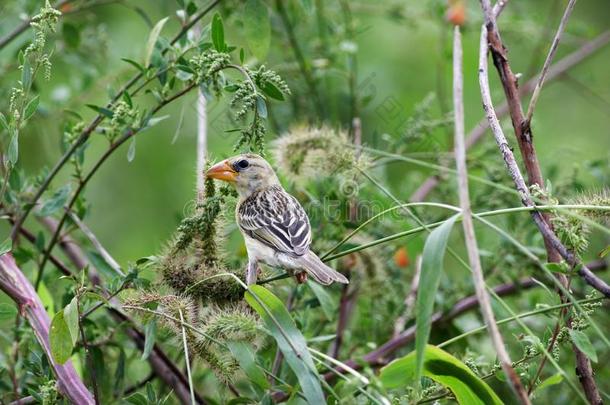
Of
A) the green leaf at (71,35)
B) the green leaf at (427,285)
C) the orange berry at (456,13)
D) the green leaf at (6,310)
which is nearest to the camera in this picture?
the green leaf at (427,285)

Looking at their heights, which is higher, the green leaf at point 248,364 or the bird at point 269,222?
the bird at point 269,222

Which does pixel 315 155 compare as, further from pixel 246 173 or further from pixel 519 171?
pixel 519 171

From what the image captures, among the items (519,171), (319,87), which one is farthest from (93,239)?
(319,87)

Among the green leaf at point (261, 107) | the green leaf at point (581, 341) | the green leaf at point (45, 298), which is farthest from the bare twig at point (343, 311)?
the green leaf at point (581, 341)

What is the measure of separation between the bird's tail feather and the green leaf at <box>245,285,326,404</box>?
50cm

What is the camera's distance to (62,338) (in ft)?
7.77

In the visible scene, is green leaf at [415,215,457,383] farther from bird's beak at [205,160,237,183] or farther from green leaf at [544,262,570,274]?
bird's beak at [205,160,237,183]

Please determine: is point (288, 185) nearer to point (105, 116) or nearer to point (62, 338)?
point (105, 116)

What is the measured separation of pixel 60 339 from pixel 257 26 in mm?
1232

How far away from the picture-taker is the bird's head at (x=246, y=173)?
330 cm

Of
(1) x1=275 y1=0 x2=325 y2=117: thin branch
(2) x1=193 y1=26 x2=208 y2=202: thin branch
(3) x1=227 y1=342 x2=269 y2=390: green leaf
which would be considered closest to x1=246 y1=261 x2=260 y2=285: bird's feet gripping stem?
(2) x1=193 y1=26 x2=208 y2=202: thin branch

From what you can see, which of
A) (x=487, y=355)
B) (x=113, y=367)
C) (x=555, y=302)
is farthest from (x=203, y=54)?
(x=487, y=355)

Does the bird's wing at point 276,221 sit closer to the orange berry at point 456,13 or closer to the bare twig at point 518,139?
the bare twig at point 518,139

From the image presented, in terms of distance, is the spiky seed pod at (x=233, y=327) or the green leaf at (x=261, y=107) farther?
the green leaf at (x=261, y=107)
